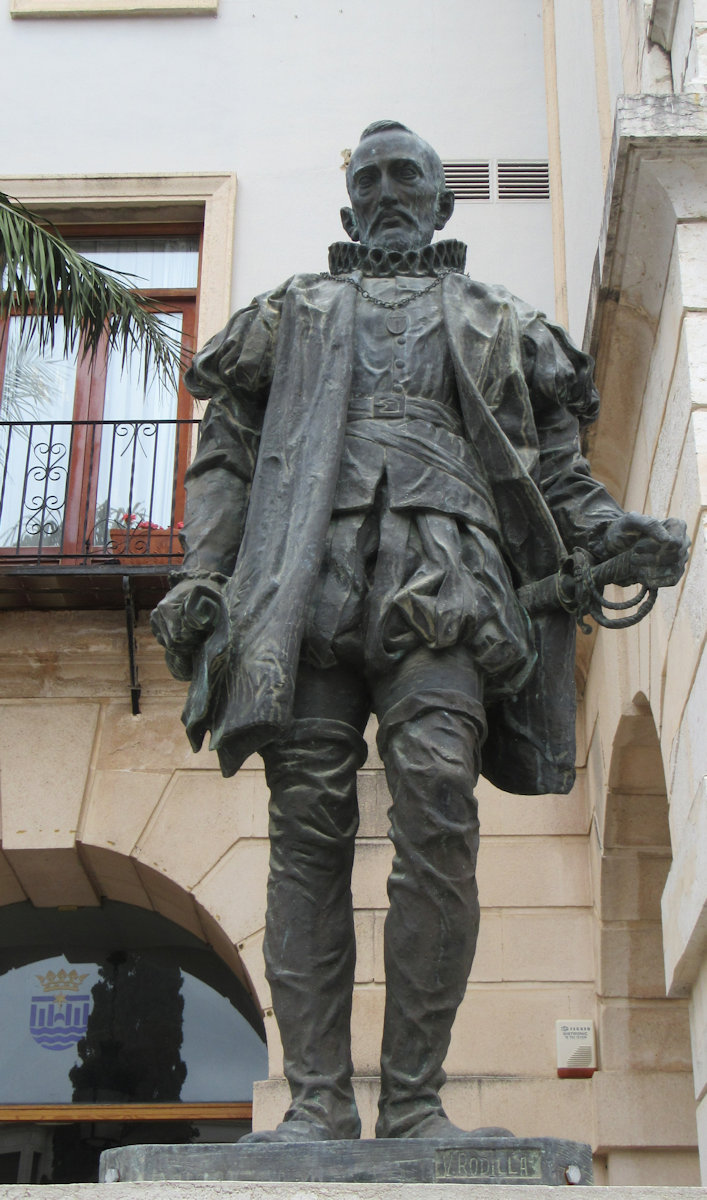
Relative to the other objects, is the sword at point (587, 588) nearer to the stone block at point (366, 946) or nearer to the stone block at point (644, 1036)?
the stone block at point (366, 946)

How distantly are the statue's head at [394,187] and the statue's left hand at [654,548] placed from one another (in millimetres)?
1010

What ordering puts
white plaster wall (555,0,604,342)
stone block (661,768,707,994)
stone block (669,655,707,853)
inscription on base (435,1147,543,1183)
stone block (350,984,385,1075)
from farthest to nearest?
white plaster wall (555,0,604,342), stone block (350,984,385,1075), stone block (669,655,707,853), stone block (661,768,707,994), inscription on base (435,1147,543,1183)

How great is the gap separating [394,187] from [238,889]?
5753 mm

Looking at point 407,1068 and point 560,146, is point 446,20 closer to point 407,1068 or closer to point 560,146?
point 560,146

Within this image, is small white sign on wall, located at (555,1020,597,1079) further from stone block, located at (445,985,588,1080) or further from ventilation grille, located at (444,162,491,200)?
ventilation grille, located at (444,162,491,200)

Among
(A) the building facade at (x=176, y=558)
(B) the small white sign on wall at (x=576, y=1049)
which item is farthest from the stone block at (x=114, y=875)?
(B) the small white sign on wall at (x=576, y=1049)

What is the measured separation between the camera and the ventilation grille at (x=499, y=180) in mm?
11508

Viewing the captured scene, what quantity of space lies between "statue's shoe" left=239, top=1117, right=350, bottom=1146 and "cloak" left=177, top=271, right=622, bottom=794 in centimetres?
74

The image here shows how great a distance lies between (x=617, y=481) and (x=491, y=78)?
510cm

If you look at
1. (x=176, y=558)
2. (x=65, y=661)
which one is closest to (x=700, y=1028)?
(x=65, y=661)

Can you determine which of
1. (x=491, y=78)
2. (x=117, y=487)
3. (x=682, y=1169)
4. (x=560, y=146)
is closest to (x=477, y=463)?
(x=682, y=1169)

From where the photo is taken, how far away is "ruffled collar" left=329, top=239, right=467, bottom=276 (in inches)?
155

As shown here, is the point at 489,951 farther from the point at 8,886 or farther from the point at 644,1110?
the point at 8,886

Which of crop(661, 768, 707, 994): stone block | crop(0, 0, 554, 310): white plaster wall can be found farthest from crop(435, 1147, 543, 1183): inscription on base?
crop(0, 0, 554, 310): white plaster wall
